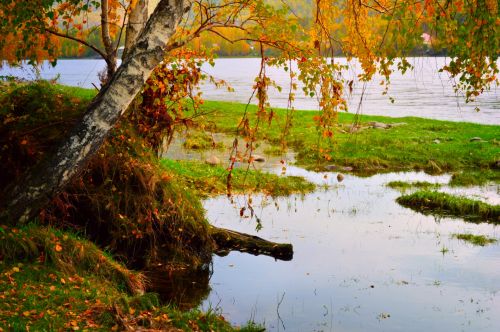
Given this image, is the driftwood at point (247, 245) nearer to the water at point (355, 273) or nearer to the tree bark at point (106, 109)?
the water at point (355, 273)

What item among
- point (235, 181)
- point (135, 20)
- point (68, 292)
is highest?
point (135, 20)

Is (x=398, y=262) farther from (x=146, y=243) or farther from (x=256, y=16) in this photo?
(x=256, y=16)

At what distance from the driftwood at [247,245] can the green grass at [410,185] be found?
7.62 metres

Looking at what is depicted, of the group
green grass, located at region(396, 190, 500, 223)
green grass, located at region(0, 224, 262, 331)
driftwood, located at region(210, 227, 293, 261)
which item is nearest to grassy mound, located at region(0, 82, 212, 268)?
driftwood, located at region(210, 227, 293, 261)

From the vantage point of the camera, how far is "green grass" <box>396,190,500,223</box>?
16.7 m

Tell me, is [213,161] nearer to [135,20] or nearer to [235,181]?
A: [235,181]

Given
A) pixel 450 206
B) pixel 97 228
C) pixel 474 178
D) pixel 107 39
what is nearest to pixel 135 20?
pixel 107 39

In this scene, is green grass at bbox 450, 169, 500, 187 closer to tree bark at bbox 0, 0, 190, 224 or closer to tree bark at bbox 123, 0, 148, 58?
tree bark at bbox 123, 0, 148, 58

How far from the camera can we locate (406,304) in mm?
10953

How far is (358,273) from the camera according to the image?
1246 centimetres

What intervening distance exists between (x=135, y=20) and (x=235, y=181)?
8.34m

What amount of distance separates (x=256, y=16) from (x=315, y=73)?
1.39 metres

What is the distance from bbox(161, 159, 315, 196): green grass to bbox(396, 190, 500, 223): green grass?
10.3 ft

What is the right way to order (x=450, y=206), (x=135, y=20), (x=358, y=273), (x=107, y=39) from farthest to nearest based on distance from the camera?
(x=450, y=206), (x=358, y=273), (x=107, y=39), (x=135, y=20)
